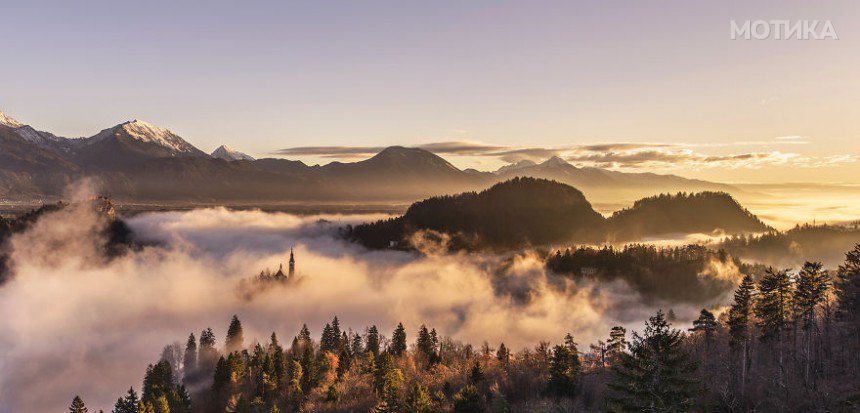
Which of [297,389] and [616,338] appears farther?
[616,338]

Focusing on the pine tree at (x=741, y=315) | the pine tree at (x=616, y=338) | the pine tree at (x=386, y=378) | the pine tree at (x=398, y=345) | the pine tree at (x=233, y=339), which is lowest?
the pine tree at (x=233, y=339)

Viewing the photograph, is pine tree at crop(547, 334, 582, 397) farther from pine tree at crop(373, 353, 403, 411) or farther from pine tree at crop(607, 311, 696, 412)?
pine tree at crop(607, 311, 696, 412)

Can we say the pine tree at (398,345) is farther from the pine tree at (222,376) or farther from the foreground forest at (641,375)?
Answer: the pine tree at (222,376)

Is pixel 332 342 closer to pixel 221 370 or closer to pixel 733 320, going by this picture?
pixel 221 370

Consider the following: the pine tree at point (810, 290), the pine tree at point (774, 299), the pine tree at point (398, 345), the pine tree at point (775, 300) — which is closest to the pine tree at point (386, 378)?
the pine tree at point (398, 345)

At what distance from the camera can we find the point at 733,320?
85.8m

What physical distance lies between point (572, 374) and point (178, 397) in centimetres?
9452

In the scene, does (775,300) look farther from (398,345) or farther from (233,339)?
(233,339)

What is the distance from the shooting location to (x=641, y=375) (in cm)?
3756

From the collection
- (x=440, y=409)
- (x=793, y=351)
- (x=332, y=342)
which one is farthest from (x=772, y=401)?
(x=332, y=342)

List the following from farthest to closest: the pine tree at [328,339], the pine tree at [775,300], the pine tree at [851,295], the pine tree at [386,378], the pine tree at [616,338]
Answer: the pine tree at [328,339] < the pine tree at [616,338] < the pine tree at [386,378] < the pine tree at [851,295] < the pine tree at [775,300]

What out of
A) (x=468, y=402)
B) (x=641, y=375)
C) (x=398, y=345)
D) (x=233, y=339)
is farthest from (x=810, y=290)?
(x=233, y=339)

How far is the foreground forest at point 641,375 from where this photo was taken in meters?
39.8

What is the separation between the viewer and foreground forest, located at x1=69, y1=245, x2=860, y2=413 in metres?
39.8
